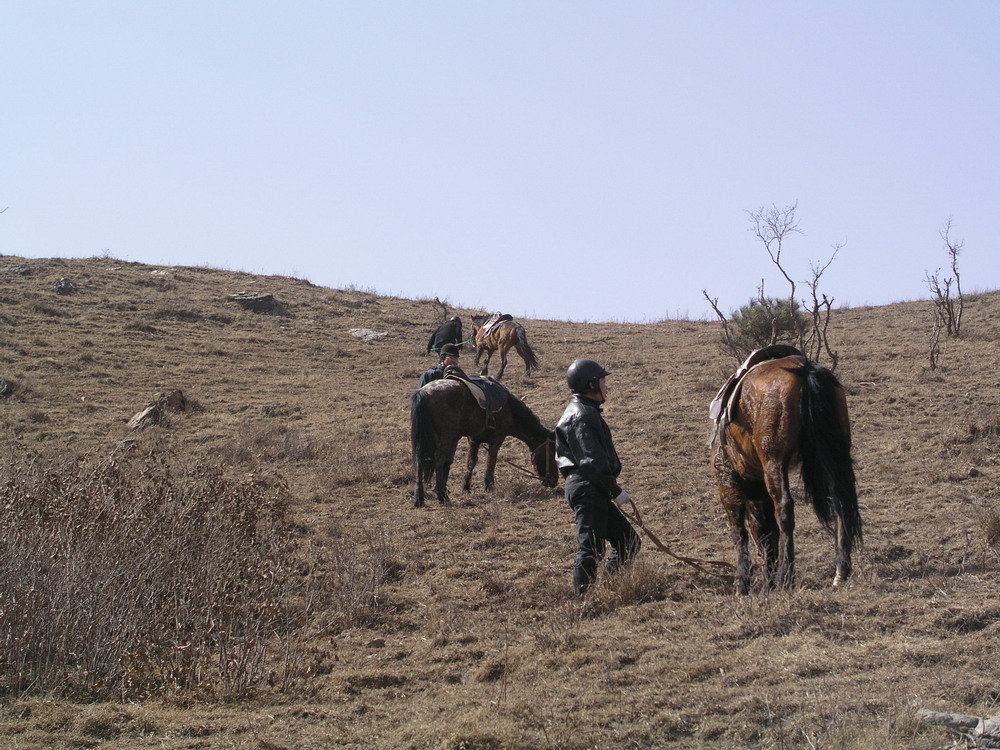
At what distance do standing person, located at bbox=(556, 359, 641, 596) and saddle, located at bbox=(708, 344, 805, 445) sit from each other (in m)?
0.95

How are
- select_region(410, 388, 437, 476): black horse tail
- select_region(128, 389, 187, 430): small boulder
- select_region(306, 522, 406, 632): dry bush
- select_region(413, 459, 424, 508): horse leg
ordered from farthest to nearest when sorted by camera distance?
select_region(128, 389, 187, 430): small boulder → select_region(410, 388, 437, 476): black horse tail → select_region(413, 459, 424, 508): horse leg → select_region(306, 522, 406, 632): dry bush

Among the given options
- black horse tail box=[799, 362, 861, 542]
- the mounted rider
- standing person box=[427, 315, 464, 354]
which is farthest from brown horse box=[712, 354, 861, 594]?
standing person box=[427, 315, 464, 354]

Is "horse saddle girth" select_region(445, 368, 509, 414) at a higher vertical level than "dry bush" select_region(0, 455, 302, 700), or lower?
higher

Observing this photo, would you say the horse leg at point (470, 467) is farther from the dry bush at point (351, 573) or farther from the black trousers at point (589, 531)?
the black trousers at point (589, 531)

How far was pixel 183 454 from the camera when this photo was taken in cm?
1351

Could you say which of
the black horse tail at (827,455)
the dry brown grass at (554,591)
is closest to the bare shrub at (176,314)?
the dry brown grass at (554,591)

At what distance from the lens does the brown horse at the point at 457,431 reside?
10.9 meters

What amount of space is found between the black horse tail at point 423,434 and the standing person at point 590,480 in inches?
156

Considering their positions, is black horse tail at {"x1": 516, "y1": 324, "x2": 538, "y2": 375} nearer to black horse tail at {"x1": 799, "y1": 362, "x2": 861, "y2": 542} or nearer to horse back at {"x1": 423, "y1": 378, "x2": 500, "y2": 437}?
horse back at {"x1": 423, "y1": 378, "x2": 500, "y2": 437}

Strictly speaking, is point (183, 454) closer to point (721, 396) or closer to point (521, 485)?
point (521, 485)

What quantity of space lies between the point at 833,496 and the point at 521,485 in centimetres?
556

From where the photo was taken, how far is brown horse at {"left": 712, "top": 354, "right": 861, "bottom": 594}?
6.39 metres

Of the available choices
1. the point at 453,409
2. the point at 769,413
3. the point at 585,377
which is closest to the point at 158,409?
the point at 453,409

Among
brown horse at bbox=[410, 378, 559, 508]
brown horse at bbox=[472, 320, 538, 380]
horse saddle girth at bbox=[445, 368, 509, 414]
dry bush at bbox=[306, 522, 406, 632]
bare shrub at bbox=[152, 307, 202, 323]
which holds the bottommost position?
dry bush at bbox=[306, 522, 406, 632]
